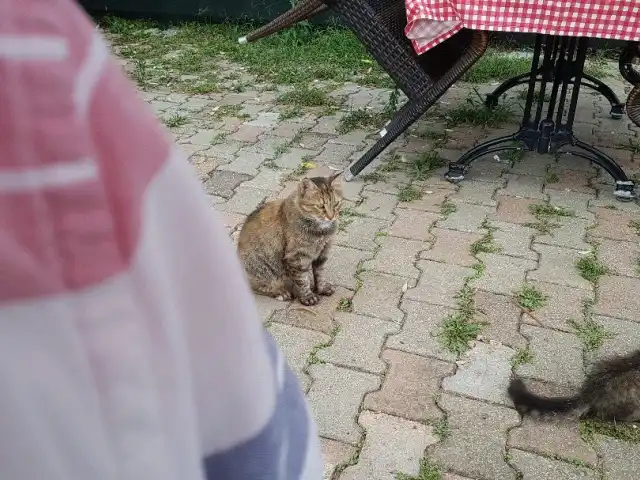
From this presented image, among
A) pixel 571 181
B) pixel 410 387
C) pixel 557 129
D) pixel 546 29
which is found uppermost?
pixel 546 29

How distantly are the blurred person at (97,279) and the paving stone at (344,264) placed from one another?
239cm

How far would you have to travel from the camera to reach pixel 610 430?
83.7 inches

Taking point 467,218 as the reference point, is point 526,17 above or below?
above

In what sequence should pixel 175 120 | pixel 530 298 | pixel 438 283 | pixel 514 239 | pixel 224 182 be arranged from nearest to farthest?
pixel 530 298 → pixel 438 283 → pixel 514 239 → pixel 224 182 → pixel 175 120

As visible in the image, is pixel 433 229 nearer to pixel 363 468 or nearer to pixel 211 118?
pixel 363 468

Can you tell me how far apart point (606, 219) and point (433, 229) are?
39.3 inches

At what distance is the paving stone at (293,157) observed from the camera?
13.8 feet

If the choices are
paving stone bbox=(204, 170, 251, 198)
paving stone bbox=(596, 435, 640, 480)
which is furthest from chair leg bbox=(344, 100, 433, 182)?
paving stone bbox=(596, 435, 640, 480)

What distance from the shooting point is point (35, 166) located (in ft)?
1.47

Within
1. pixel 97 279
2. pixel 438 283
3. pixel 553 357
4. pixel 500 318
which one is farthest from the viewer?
pixel 438 283

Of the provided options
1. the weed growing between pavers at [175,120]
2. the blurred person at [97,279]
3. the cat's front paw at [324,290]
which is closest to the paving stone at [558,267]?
the cat's front paw at [324,290]

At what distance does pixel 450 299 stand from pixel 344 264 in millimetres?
563

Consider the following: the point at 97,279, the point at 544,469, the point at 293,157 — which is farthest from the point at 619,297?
the point at 97,279

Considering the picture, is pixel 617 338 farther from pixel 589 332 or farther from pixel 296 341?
pixel 296 341
